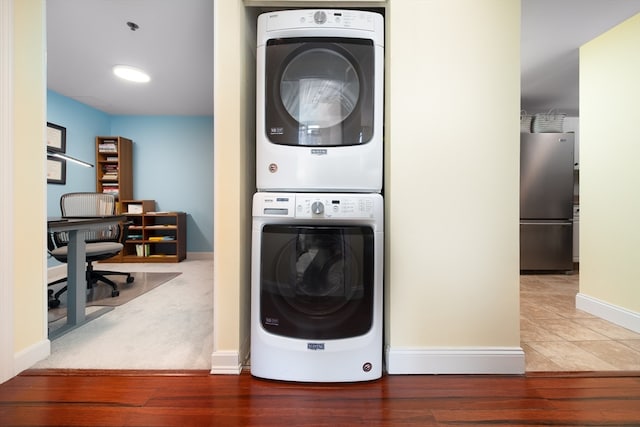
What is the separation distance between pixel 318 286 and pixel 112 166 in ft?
14.5

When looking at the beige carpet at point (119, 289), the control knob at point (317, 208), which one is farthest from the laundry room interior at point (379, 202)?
the beige carpet at point (119, 289)

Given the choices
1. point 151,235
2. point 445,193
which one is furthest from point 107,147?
point 445,193

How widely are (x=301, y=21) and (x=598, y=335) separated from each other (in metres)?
2.58

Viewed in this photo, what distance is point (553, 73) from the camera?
2848 millimetres

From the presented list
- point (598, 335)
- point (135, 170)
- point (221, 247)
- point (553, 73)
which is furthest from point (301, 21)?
point (135, 170)

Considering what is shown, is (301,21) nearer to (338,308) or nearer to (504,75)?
(504,75)

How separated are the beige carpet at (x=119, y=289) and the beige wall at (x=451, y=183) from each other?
233 centimetres

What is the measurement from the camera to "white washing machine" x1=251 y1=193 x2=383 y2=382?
124cm

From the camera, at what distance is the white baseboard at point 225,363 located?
1307 millimetres

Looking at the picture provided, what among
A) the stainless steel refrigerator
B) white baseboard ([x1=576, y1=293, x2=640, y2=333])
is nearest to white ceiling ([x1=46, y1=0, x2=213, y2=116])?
white baseboard ([x1=576, y1=293, x2=640, y2=333])

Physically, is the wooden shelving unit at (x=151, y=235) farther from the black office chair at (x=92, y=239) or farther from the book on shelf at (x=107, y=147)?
the black office chair at (x=92, y=239)

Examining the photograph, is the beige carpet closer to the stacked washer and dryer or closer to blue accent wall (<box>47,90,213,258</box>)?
blue accent wall (<box>47,90,213,258</box>)

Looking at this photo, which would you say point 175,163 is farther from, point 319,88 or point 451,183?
point 451,183

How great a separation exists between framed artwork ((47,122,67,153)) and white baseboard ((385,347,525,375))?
15.0 feet
